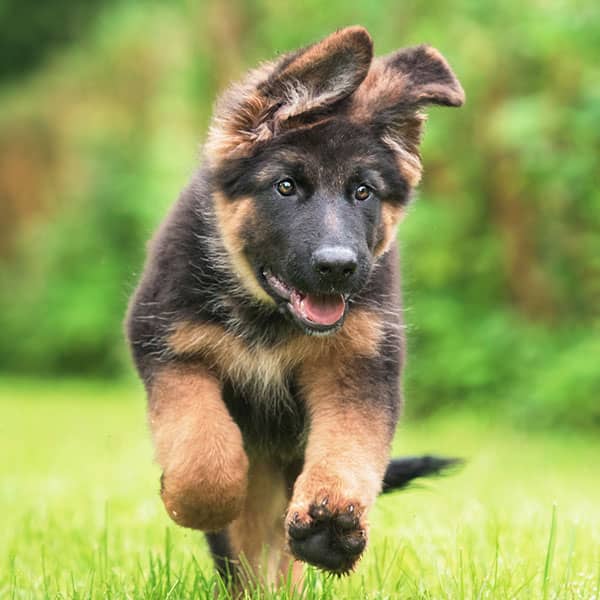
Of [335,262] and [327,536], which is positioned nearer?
[327,536]

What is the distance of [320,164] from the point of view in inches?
163

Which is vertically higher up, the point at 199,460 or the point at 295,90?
the point at 295,90

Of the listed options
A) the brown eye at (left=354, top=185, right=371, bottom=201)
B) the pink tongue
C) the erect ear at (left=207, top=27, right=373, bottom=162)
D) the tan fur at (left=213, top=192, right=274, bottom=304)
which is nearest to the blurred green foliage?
the tan fur at (left=213, top=192, right=274, bottom=304)

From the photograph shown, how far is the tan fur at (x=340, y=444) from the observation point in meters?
3.66

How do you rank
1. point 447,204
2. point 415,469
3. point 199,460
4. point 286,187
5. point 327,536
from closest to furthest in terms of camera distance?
point 327,536 < point 199,460 < point 286,187 < point 415,469 < point 447,204

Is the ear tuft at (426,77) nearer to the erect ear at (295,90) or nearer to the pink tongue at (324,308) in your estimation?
the erect ear at (295,90)

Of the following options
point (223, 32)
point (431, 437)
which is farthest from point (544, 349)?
point (223, 32)

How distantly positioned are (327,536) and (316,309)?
0.87 m

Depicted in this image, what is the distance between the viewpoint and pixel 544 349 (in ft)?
42.8

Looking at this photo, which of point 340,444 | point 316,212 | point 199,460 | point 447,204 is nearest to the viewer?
point 199,460

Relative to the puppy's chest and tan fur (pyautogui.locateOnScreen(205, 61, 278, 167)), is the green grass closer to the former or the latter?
the puppy's chest

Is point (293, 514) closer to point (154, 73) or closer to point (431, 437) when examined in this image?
point (431, 437)

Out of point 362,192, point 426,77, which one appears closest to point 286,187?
point 362,192

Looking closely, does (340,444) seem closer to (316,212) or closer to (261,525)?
(316,212)
